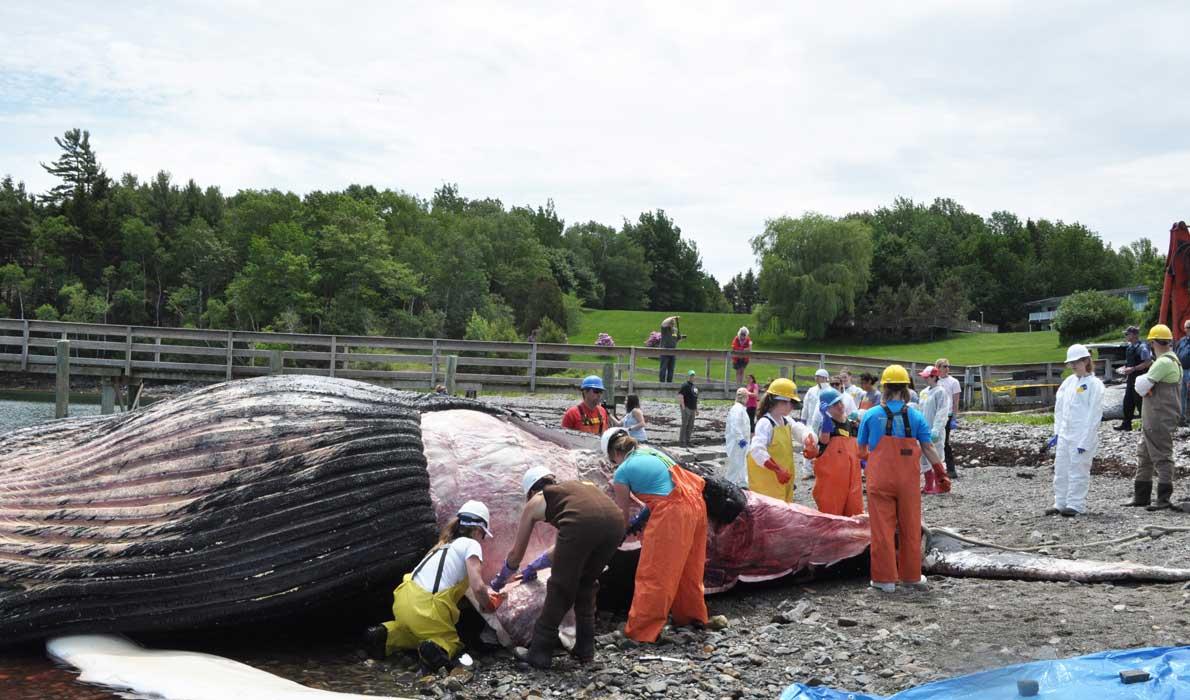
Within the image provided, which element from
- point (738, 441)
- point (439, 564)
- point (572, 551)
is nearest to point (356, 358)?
point (738, 441)

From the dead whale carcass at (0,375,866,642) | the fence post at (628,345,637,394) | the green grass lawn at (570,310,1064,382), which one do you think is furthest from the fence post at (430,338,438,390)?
the dead whale carcass at (0,375,866,642)

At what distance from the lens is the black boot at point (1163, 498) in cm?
1241

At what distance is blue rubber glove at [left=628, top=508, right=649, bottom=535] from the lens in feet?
27.1

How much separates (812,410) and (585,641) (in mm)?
10330

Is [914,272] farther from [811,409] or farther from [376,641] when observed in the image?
[376,641]

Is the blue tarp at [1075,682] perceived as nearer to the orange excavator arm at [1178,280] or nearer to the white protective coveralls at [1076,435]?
the white protective coveralls at [1076,435]

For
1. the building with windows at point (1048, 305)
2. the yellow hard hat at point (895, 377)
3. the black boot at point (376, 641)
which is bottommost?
the black boot at point (376, 641)

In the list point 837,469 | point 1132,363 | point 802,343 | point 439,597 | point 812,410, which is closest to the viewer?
point 439,597

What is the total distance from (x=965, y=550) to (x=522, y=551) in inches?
187

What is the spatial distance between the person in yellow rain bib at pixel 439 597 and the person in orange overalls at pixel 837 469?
5025mm

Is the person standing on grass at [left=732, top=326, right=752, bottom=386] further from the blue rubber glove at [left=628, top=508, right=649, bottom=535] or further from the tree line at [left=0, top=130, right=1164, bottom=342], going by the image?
the tree line at [left=0, top=130, right=1164, bottom=342]

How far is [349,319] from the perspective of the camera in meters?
68.2

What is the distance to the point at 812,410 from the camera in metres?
17.1

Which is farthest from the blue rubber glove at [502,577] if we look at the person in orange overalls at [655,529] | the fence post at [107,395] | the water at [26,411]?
the water at [26,411]
